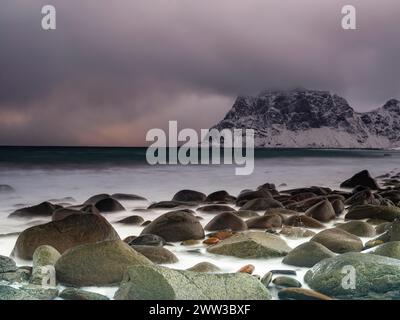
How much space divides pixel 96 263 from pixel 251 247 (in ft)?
4.83

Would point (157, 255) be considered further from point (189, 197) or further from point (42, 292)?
point (189, 197)

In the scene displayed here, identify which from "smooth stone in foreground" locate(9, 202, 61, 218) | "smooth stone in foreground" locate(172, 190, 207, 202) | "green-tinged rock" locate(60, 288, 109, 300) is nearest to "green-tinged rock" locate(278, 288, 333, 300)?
"green-tinged rock" locate(60, 288, 109, 300)

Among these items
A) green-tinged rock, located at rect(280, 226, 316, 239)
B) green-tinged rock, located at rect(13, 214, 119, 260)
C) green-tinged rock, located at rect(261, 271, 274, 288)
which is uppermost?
green-tinged rock, located at rect(13, 214, 119, 260)

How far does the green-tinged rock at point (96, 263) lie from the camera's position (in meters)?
3.55

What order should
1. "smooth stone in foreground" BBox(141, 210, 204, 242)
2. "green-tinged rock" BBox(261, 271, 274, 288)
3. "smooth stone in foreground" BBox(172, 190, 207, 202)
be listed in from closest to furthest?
"green-tinged rock" BBox(261, 271, 274, 288), "smooth stone in foreground" BBox(141, 210, 204, 242), "smooth stone in foreground" BBox(172, 190, 207, 202)

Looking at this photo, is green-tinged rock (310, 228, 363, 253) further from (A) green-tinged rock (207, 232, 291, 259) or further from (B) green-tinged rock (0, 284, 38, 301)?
(B) green-tinged rock (0, 284, 38, 301)

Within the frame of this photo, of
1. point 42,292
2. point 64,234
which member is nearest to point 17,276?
point 42,292

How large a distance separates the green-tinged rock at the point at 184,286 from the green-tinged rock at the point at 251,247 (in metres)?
0.95

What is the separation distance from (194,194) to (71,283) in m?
5.01

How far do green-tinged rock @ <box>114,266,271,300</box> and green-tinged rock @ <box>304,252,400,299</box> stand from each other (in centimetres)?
51

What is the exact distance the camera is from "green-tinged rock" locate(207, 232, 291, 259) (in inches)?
167

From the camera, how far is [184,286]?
310 centimetres

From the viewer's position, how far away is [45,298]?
327cm

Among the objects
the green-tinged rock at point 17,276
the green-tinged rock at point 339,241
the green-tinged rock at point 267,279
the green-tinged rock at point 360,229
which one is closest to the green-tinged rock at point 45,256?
the green-tinged rock at point 17,276
